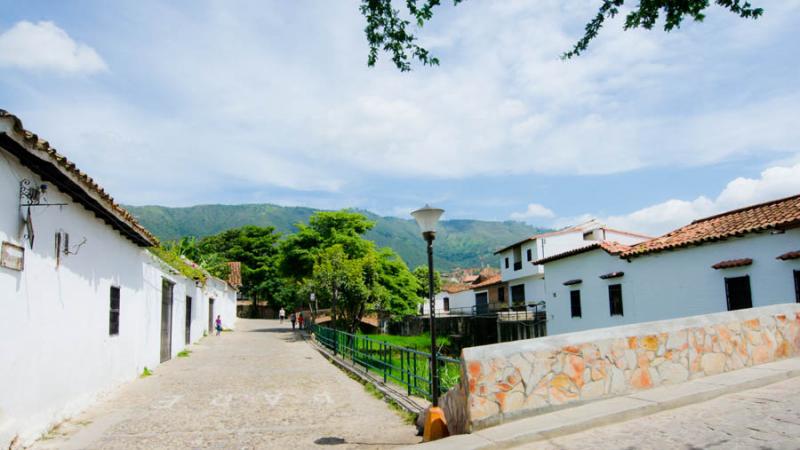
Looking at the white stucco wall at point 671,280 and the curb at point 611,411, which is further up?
the white stucco wall at point 671,280

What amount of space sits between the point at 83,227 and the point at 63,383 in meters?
2.34

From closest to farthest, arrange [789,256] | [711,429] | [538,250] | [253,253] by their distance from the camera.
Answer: [711,429], [789,256], [538,250], [253,253]

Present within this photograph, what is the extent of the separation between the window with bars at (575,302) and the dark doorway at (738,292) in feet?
22.4

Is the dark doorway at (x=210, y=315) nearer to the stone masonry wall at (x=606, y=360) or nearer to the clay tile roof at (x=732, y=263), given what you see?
the clay tile roof at (x=732, y=263)

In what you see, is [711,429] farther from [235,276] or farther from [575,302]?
[235,276]

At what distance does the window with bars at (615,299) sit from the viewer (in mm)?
18078

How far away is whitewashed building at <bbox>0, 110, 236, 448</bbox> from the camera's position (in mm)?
5809

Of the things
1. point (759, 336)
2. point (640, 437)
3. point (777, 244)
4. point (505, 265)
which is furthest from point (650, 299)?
point (505, 265)

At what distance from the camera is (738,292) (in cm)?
1377

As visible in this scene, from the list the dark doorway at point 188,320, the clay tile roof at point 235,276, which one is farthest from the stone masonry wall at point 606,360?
the clay tile roof at point 235,276

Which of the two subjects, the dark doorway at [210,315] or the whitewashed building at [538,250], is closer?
the dark doorway at [210,315]

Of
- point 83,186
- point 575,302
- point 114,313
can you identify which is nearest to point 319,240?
point 575,302

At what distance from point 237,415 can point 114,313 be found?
3728 mm

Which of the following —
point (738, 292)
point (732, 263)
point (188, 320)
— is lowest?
point (188, 320)
